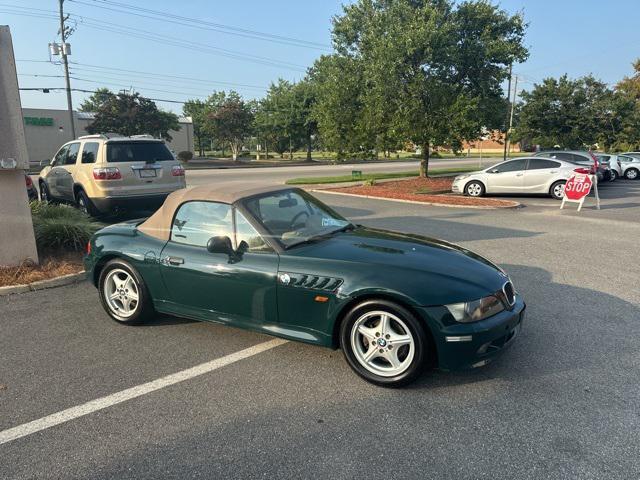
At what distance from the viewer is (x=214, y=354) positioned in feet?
12.9

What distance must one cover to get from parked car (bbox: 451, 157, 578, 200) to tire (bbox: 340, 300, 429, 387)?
1387 cm

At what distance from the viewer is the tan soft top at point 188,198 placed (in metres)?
4.15

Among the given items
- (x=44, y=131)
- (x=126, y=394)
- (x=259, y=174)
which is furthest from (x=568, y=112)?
(x=44, y=131)

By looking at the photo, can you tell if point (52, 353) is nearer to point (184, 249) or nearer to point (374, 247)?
point (184, 249)

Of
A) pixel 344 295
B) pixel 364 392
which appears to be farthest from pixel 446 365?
pixel 344 295

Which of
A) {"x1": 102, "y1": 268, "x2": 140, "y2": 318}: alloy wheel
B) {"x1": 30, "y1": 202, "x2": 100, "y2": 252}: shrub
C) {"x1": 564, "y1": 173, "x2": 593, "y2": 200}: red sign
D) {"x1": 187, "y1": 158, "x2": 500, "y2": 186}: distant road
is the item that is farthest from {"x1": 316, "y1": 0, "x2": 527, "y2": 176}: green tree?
{"x1": 102, "y1": 268, "x2": 140, "y2": 318}: alloy wheel

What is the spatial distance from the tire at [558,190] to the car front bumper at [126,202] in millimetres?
12372

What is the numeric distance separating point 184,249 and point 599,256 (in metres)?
6.49

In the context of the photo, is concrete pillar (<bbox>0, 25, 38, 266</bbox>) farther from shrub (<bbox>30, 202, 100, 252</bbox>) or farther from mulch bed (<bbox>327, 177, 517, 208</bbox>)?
mulch bed (<bbox>327, 177, 517, 208</bbox>)

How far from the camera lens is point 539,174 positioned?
1532cm

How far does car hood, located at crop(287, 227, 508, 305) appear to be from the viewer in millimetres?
3236

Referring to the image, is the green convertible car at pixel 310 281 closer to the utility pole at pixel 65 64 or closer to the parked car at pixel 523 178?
the parked car at pixel 523 178

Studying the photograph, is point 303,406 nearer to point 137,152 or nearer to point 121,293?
point 121,293

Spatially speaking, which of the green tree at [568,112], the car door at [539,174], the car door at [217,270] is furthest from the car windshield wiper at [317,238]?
the green tree at [568,112]
